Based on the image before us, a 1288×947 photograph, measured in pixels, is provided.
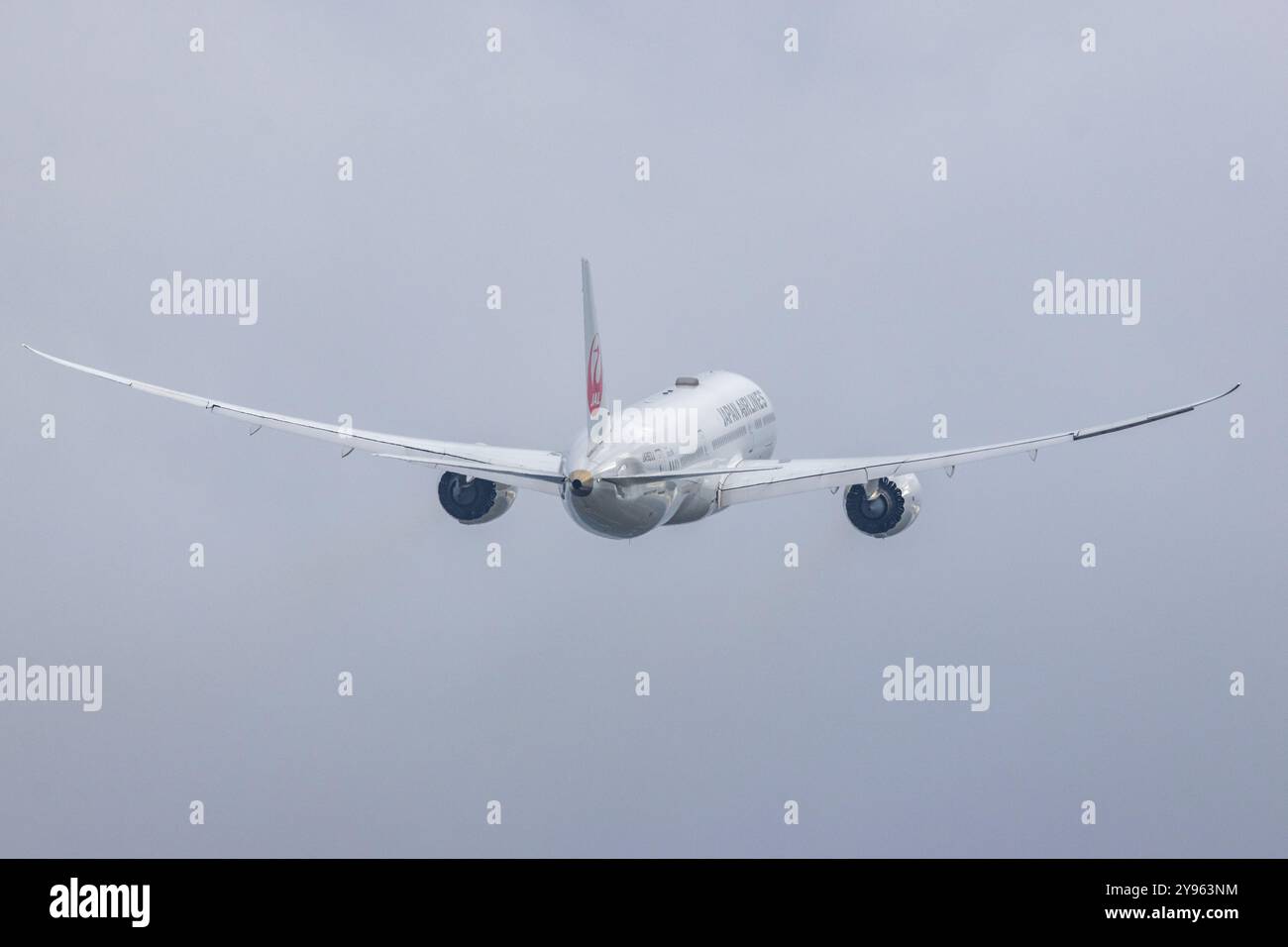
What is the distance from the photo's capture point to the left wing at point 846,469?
286ft

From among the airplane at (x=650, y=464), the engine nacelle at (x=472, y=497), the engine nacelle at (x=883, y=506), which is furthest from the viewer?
the engine nacelle at (x=472, y=497)

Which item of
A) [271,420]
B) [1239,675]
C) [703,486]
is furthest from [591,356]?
[1239,675]

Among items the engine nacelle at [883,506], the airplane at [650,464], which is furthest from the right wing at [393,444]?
the engine nacelle at [883,506]

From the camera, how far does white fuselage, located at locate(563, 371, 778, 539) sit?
8531 cm

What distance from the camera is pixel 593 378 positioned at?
8956 cm

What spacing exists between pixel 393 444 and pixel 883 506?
16182 millimetres

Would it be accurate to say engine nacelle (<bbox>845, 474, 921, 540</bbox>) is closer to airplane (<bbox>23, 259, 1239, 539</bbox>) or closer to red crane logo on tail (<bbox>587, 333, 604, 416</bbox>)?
airplane (<bbox>23, 259, 1239, 539</bbox>)

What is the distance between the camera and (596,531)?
283 feet

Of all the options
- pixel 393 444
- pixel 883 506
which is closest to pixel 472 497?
pixel 393 444

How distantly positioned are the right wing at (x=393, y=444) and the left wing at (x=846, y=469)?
20.2 feet

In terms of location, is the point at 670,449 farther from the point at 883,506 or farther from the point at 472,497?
the point at 472,497

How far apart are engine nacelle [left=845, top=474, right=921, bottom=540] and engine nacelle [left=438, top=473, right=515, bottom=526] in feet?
39.0

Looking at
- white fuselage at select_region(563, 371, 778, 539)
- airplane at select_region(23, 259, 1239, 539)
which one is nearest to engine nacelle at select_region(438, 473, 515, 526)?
airplane at select_region(23, 259, 1239, 539)

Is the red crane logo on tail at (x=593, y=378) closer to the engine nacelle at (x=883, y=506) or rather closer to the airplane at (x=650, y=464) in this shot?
the airplane at (x=650, y=464)
